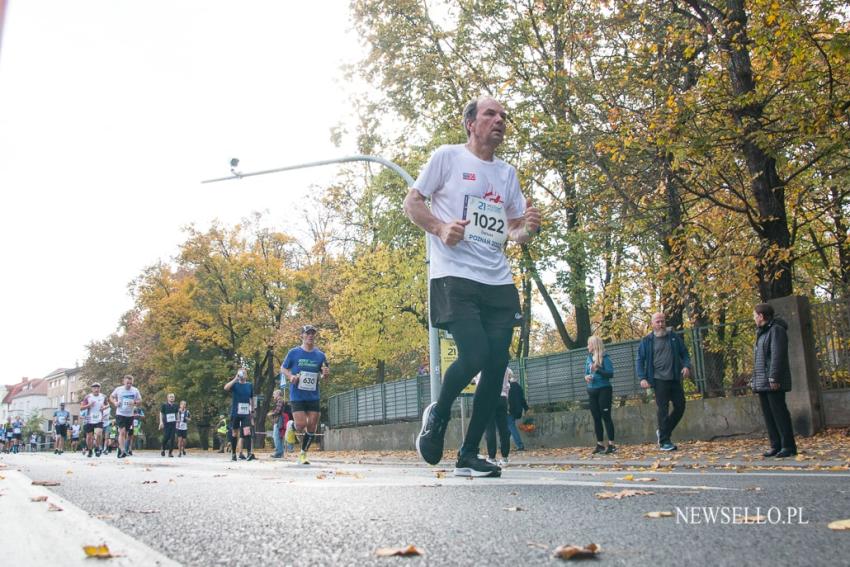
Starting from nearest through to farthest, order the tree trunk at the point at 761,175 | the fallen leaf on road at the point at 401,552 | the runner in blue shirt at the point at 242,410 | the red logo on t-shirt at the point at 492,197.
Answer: the fallen leaf on road at the point at 401,552 → the red logo on t-shirt at the point at 492,197 → the tree trunk at the point at 761,175 → the runner in blue shirt at the point at 242,410

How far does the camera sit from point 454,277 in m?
5.58

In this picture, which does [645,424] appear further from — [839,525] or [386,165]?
[839,525]

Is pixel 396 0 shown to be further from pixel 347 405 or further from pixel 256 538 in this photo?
pixel 256 538

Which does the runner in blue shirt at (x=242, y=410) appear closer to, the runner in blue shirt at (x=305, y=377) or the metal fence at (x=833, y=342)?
the runner in blue shirt at (x=305, y=377)

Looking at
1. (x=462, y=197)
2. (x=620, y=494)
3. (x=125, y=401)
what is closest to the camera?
(x=620, y=494)

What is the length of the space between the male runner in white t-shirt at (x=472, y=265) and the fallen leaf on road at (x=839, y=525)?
2.68m

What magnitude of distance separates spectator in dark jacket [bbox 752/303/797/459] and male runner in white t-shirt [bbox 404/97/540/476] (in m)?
5.13

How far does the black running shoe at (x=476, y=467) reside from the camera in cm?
606

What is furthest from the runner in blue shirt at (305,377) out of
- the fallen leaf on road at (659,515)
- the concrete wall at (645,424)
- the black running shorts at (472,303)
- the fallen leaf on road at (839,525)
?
the fallen leaf on road at (839,525)

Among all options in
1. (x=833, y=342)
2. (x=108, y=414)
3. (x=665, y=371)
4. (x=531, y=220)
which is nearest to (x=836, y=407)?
(x=833, y=342)

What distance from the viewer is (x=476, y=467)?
6.07 metres

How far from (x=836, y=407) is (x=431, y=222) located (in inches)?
409

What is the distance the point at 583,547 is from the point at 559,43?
20444 mm

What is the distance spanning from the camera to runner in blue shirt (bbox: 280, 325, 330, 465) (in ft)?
44.4
